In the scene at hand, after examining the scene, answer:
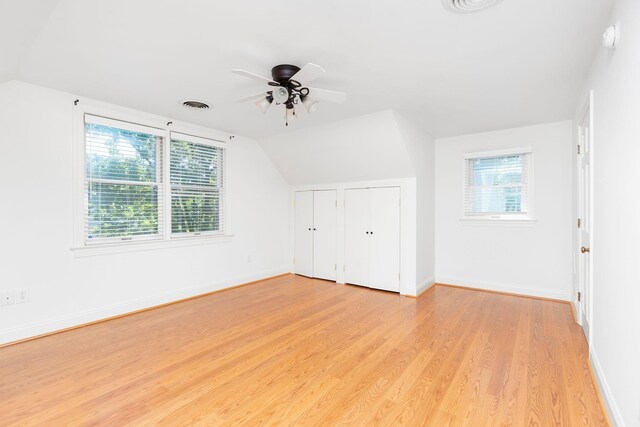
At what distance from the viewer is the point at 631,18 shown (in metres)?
1.44


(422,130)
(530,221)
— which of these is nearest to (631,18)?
(422,130)

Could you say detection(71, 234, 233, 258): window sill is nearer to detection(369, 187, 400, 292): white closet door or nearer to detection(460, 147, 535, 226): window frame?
detection(369, 187, 400, 292): white closet door

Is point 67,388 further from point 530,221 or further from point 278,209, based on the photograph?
point 530,221

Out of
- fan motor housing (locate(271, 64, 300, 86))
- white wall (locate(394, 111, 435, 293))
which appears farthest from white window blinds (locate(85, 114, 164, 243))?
white wall (locate(394, 111, 435, 293))

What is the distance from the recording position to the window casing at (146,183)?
3.25 metres

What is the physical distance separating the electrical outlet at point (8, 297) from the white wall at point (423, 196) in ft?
14.2

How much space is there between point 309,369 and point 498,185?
3.79 meters

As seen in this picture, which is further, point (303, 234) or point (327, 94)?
point (303, 234)

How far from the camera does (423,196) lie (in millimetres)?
4477

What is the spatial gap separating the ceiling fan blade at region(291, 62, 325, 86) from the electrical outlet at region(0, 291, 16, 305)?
10.4 feet

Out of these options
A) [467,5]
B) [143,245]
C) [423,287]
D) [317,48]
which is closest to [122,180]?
[143,245]

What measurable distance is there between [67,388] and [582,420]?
10.7 ft

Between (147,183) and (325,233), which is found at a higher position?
(147,183)

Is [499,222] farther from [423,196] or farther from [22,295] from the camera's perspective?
→ [22,295]
